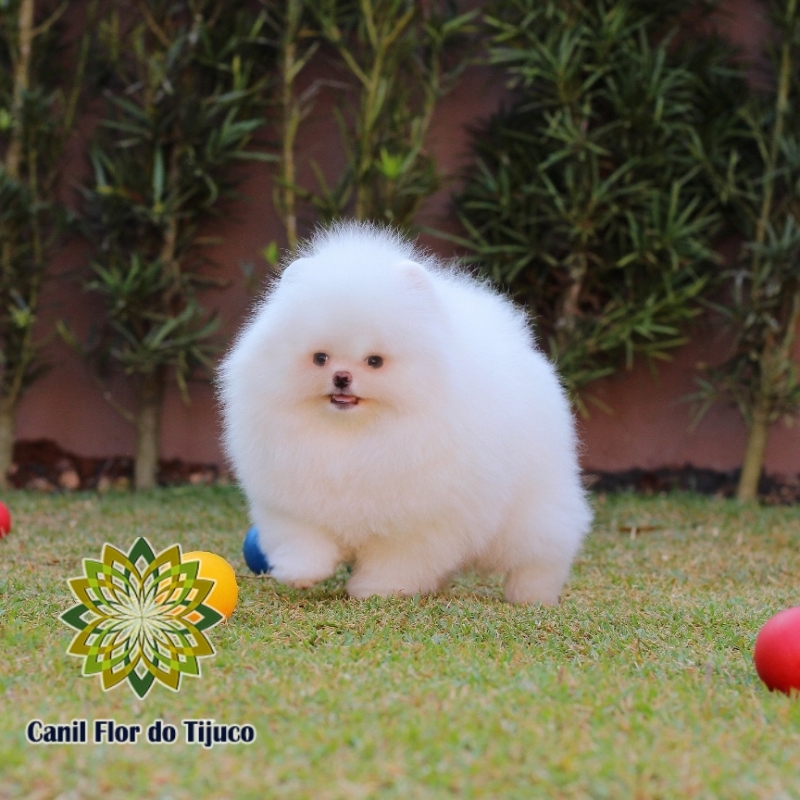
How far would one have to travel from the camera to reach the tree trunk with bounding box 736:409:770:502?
20.1ft

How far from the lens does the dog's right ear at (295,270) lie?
315 centimetres

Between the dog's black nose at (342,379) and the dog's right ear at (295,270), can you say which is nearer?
the dog's black nose at (342,379)

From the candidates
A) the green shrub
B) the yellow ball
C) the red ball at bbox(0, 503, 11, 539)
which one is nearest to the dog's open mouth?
the yellow ball

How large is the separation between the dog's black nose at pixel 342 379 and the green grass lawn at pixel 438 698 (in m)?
0.59

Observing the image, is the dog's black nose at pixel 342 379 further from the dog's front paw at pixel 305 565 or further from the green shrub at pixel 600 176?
the green shrub at pixel 600 176

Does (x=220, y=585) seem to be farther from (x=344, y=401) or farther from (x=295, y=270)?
(x=295, y=270)

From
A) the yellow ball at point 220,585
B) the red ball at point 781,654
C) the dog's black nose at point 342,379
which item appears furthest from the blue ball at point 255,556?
the red ball at point 781,654

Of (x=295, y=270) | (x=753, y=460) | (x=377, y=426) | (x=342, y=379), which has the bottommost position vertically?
(x=753, y=460)

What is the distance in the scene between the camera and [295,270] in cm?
317

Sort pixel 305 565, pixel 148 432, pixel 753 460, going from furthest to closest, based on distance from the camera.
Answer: pixel 148 432 → pixel 753 460 → pixel 305 565

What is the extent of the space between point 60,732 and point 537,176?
4.58 metres

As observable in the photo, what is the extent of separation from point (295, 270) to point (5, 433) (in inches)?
140

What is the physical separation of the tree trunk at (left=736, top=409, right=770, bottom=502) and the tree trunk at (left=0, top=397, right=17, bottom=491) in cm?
390

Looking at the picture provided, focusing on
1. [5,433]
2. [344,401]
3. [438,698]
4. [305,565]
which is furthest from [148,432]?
[438,698]
